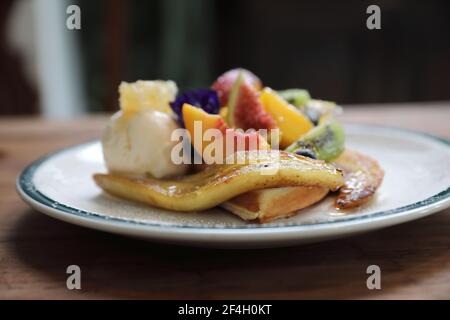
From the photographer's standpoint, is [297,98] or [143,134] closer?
[143,134]

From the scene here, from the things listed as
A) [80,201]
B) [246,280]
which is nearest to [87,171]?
[80,201]

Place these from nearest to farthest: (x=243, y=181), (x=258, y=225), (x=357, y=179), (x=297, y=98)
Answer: (x=258, y=225) < (x=243, y=181) < (x=357, y=179) < (x=297, y=98)

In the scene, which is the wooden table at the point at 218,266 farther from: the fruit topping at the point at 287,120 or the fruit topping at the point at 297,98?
the fruit topping at the point at 297,98

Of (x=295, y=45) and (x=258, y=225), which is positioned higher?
(x=295, y=45)

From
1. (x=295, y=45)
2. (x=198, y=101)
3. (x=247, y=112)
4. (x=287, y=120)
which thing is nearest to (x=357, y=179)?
(x=287, y=120)

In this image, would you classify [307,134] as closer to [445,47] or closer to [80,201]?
[80,201]

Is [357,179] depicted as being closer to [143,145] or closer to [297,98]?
[297,98]

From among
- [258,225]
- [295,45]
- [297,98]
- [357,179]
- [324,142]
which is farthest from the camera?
[295,45]
